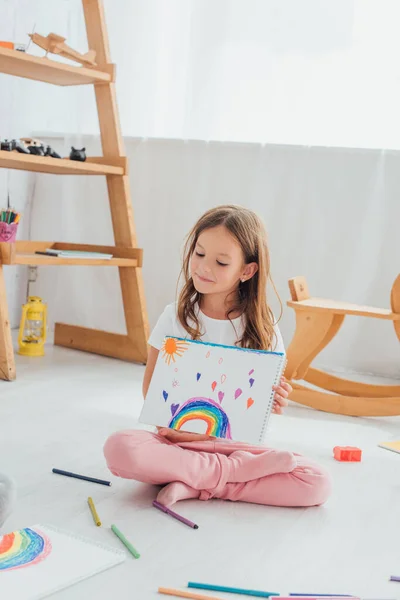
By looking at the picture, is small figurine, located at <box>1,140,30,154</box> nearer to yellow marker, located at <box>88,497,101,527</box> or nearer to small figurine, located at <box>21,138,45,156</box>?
small figurine, located at <box>21,138,45,156</box>

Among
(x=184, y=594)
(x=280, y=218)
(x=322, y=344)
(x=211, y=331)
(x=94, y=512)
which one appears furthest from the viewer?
(x=280, y=218)

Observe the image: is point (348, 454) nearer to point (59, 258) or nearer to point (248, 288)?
point (248, 288)

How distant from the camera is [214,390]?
1413 mm

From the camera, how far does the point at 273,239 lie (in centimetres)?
296

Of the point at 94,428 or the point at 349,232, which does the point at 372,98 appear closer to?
the point at 349,232

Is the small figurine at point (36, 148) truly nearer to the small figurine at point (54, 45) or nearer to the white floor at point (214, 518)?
the small figurine at point (54, 45)

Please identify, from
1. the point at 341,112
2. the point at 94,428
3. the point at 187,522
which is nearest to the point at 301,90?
the point at 341,112

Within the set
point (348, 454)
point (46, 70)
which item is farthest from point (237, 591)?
point (46, 70)

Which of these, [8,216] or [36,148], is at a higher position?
[36,148]

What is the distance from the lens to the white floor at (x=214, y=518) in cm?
109

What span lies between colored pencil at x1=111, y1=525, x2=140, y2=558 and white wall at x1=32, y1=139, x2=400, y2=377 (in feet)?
6.01

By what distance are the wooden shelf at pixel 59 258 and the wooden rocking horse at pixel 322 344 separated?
2.18ft

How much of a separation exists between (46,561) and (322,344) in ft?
4.64

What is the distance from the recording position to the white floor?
109 cm
